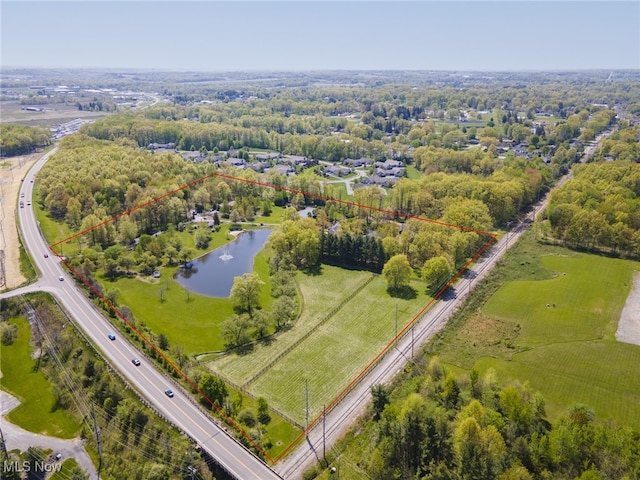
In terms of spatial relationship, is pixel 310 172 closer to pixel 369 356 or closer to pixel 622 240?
pixel 622 240

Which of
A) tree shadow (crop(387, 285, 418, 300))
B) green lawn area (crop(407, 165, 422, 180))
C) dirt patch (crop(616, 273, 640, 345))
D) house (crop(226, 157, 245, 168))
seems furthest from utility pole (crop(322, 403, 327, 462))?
house (crop(226, 157, 245, 168))

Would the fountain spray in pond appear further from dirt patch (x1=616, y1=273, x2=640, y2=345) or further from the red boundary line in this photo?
dirt patch (x1=616, y1=273, x2=640, y2=345)

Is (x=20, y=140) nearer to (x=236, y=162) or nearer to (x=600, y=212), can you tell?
(x=236, y=162)

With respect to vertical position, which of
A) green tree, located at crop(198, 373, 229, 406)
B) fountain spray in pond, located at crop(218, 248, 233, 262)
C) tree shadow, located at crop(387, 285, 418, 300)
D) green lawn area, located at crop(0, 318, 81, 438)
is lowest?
→ fountain spray in pond, located at crop(218, 248, 233, 262)

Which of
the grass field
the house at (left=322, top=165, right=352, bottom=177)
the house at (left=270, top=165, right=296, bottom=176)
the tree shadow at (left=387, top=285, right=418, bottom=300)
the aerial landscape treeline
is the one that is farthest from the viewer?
the aerial landscape treeline

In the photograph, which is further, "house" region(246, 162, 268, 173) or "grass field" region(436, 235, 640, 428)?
"house" region(246, 162, 268, 173)

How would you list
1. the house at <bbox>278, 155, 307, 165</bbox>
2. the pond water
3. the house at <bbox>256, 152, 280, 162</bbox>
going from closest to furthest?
1. the pond water
2. the house at <bbox>278, 155, 307, 165</bbox>
3. the house at <bbox>256, 152, 280, 162</bbox>

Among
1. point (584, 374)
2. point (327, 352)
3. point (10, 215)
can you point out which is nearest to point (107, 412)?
point (327, 352)

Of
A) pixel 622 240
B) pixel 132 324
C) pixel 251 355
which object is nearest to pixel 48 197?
pixel 132 324
